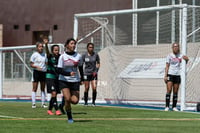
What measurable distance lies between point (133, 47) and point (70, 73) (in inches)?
457

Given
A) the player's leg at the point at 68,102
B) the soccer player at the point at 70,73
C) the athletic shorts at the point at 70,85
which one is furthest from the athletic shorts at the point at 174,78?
the player's leg at the point at 68,102

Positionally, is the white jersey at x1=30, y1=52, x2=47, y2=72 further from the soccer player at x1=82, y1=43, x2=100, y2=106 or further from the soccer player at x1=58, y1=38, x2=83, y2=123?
the soccer player at x1=58, y1=38, x2=83, y2=123

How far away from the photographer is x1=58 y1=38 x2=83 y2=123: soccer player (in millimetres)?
12727

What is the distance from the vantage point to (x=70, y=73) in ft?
41.8

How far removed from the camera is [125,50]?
24062 millimetres

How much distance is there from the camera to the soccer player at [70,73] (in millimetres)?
12727

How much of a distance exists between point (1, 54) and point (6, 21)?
16.6m

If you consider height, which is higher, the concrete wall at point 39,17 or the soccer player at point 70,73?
the concrete wall at point 39,17

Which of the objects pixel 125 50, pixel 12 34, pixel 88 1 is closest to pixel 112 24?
pixel 125 50

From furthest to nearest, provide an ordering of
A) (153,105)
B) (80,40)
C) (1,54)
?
(1,54) < (80,40) < (153,105)

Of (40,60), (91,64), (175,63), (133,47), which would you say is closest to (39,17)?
(133,47)

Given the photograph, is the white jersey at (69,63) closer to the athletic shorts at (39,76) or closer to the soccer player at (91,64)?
the athletic shorts at (39,76)

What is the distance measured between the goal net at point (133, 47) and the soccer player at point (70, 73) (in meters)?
8.96

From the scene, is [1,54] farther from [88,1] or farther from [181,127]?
[181,127]
